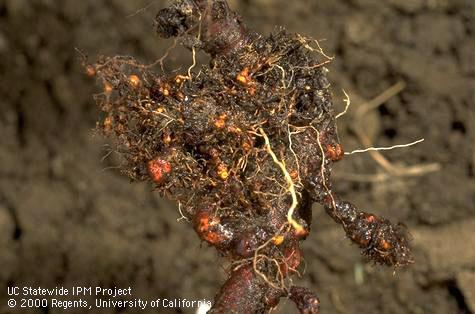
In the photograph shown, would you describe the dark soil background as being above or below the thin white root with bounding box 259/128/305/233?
above

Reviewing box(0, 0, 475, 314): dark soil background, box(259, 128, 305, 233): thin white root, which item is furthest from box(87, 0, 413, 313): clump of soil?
box(0, 0, 475, 314): dark soil background

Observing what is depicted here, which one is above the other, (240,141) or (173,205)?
(173,205)

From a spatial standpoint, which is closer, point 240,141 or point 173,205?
point 240,141

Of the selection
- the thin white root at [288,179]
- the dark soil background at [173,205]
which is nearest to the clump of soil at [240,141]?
the thin white root at [288,179]

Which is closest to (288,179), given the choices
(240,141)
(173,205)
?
(240,141)

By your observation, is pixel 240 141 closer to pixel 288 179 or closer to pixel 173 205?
pixel 288 179

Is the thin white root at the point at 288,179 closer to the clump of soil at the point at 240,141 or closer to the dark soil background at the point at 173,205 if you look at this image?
the clump of soil at the point at 240,141

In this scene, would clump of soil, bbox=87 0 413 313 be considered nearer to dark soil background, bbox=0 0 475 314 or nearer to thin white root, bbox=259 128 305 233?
thin white root, bbox=259 128 305 233
